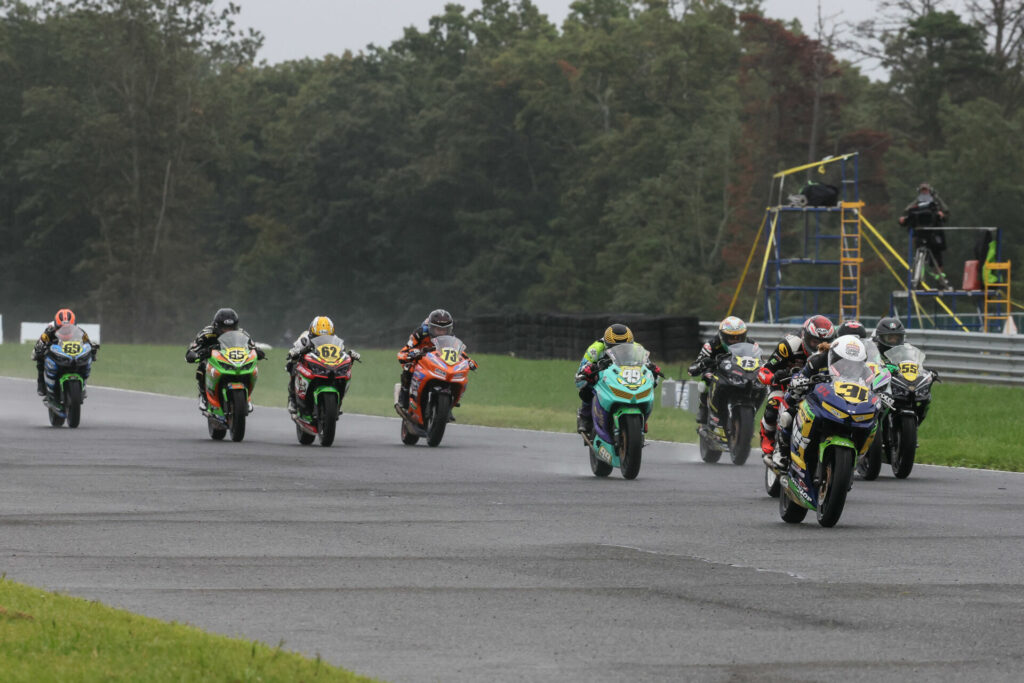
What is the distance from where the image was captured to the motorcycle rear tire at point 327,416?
21.1m

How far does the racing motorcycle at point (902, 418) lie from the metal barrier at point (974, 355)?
1301cm

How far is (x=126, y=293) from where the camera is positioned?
94375 millimetres

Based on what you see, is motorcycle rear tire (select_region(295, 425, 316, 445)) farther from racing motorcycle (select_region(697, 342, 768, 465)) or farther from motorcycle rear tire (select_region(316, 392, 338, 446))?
racing motorcycle (select_region(697, 342, 768, 465))

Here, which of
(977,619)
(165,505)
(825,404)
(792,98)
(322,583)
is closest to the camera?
(977,619)

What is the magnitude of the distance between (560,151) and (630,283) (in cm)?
1248

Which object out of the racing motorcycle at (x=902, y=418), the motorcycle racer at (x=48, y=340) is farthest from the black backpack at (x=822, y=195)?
the racing motorcycle at (x=902, y=418)

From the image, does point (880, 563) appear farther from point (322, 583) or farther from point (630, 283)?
point (630, 283)

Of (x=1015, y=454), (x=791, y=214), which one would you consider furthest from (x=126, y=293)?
(x=1015, y=454)

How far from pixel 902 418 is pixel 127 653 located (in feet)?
37.8

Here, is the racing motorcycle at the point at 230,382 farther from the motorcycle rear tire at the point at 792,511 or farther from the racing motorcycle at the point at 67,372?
the motorcycle rear tire at the point at 792,511

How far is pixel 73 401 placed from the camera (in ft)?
78.3

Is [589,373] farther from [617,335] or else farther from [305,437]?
[305,437]

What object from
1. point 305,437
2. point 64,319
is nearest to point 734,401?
point 305,437

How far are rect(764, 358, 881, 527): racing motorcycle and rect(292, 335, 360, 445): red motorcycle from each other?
8.65 metres
